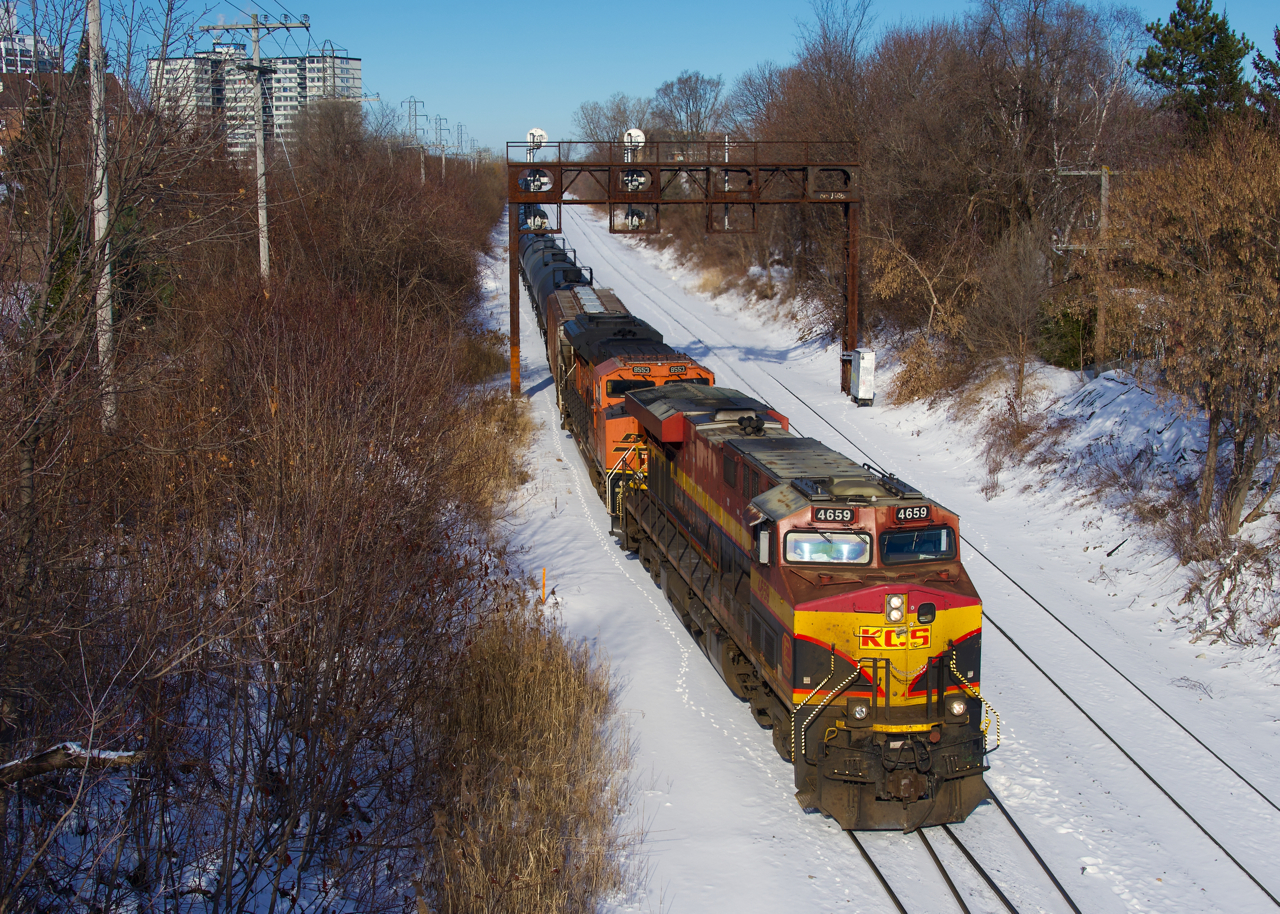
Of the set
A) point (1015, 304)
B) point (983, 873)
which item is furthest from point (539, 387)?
point (983, 873)

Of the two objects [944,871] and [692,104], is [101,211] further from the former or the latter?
[692,104]

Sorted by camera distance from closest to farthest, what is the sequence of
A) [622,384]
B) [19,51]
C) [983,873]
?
[19,51] < [983,873] < [622,384]

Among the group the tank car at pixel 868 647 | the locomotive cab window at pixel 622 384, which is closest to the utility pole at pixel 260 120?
the locomotive cab window at pixel 622 384

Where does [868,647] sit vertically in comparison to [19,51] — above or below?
below

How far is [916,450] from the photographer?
2877 centimetres

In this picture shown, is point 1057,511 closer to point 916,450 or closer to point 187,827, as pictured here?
point 916,450

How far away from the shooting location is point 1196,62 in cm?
3650

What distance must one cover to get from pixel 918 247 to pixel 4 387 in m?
35.2

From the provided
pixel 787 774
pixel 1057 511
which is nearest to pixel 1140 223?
pixel 1057 511

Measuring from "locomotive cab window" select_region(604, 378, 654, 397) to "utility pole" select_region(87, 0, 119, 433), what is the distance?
36.3 feet

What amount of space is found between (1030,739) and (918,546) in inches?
162

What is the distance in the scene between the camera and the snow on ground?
34.2ft

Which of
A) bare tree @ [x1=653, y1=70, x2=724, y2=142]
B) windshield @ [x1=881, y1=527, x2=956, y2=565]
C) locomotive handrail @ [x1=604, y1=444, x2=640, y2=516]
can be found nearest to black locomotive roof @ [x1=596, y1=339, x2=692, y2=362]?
locomotive handrail @ [x1=604, y1=444, x2=640, y2=516]

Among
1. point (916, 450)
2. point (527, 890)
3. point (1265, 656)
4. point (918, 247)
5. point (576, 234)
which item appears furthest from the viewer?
point (576, 234)
